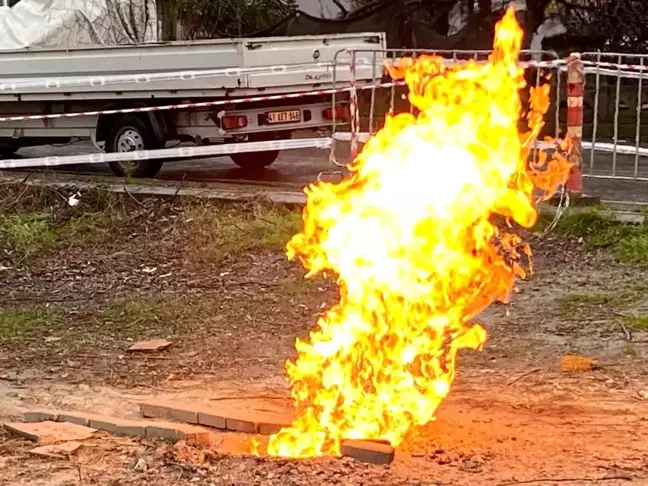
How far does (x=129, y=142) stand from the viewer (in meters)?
13.3

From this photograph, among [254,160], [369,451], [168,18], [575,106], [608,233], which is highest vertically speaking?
[168,18]

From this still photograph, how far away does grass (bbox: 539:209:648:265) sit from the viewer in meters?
8.90

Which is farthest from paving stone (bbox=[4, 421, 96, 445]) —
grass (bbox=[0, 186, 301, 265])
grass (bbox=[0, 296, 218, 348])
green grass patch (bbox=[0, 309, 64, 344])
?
grass (bbox=[0, 186, 301, 265])

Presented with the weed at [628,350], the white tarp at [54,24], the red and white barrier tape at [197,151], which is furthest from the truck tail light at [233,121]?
the weed at [628,350]

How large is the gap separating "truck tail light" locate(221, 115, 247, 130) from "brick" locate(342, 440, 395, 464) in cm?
808

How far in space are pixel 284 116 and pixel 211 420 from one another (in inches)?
310

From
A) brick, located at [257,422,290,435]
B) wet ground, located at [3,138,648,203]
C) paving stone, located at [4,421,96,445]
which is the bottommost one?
paving stone, located at [4,421,96,445]

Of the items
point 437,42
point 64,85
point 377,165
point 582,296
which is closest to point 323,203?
point 377,165

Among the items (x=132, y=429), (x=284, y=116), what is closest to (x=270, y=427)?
(x=132, y=429)

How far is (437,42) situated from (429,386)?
14.2m

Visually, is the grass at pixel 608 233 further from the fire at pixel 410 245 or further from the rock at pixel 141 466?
the rock at pixel 141 466

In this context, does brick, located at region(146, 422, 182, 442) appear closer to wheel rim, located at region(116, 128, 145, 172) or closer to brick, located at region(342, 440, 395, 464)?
brick, located at region(342, 440, 395, 464)

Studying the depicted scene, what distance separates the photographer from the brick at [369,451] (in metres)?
4.75

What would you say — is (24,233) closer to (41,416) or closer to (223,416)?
(41,416)
